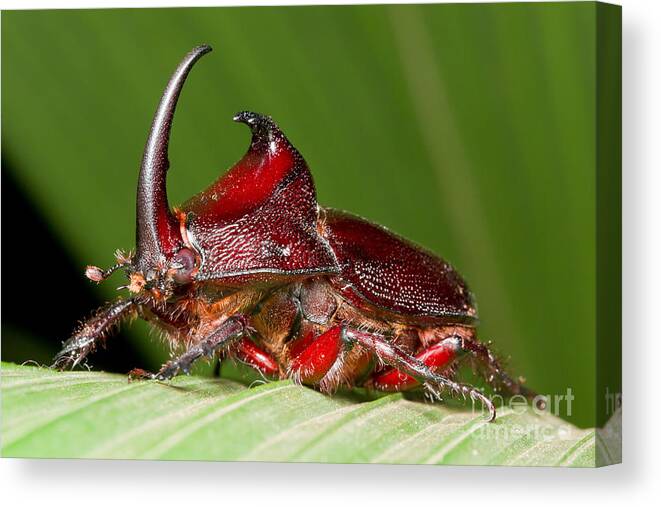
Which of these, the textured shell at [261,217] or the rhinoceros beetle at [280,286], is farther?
the textured shell at [261,217]

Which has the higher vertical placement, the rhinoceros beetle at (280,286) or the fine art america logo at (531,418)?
the rhinoceros beetle at (280,286)

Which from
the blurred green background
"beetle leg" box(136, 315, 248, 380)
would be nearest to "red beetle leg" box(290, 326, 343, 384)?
"beetle leg" box(136, 315, 248, 380)

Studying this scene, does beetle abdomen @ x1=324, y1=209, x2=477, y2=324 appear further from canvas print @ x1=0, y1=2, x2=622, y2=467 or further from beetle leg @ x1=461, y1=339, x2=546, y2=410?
beetle leg @ x1=461, y1=339, x2=546, y2=410

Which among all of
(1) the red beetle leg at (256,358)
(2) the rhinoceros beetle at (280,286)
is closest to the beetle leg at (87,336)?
(2) the rhinoceros beetle at (280,286)

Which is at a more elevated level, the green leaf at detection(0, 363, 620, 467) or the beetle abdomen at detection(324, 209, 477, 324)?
the beetle abdomen at detection(324, 209, 477, 324)

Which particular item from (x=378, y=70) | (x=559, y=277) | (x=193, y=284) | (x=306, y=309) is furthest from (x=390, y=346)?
(x=378, y=70)

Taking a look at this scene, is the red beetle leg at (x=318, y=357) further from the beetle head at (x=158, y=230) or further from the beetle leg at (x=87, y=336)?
the beetle leg at (x=87, y=336)

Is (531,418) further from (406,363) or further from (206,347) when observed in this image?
(206,347)
